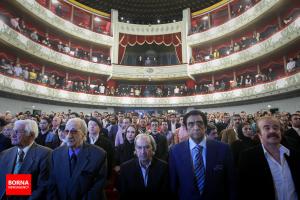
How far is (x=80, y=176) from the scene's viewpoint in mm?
2330

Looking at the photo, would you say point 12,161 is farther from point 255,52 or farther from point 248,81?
point 248,81

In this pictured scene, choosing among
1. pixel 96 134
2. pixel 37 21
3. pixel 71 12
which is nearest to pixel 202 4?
pixel 71 12

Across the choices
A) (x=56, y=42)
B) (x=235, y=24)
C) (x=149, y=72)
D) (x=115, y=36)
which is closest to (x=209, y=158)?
(x=235, y=24)

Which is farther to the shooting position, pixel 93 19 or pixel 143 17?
pixel 143 17

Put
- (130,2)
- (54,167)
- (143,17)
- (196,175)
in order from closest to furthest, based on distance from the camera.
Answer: (196,175) → (54,167) → (130,2) → (143,17)

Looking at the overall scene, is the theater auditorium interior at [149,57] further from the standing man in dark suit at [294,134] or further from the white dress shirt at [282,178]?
the white dress shirt at [282,178]

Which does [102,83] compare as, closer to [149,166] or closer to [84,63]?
[84,63]

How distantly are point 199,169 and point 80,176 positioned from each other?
1.28 m

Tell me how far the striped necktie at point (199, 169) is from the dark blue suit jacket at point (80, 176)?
3.45 feet

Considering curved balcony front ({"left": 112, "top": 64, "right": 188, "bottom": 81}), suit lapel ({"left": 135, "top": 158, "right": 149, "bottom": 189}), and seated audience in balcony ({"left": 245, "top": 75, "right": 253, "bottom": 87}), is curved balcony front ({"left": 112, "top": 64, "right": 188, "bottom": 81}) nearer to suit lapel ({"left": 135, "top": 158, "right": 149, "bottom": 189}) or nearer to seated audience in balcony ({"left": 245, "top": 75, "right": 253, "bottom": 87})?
seated audience in balcony ({"left": 245, "top": 75, "right": 253, "bottom": 87})

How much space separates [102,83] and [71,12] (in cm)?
650

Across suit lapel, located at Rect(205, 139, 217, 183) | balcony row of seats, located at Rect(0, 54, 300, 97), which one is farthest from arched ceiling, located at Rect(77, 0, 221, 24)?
suit lapel, located at Rect(205, 139, 217, 183)

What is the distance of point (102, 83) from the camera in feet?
64.4

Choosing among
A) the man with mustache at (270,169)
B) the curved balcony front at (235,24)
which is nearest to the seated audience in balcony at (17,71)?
the man with mustache at (270,169)
